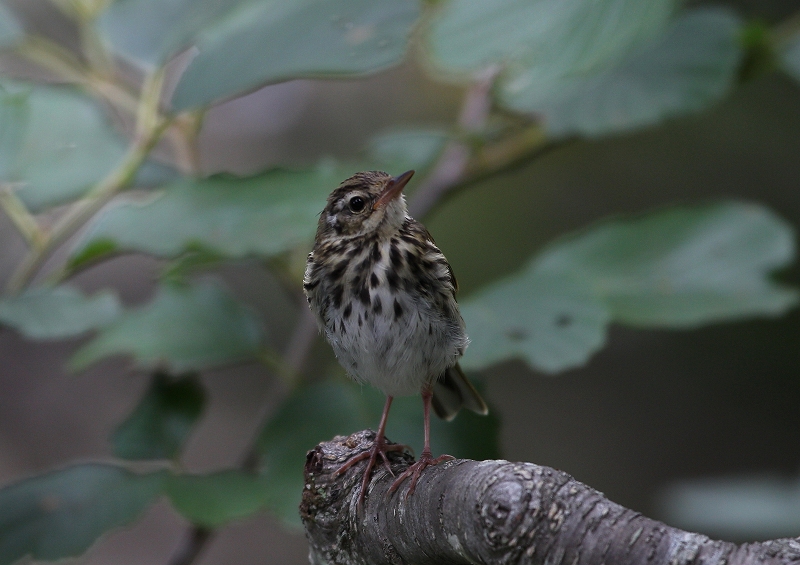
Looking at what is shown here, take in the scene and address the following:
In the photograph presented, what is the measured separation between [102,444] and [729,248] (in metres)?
5.48

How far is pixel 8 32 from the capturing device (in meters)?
3.12

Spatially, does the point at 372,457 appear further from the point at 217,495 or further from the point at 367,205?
the point at 367,205

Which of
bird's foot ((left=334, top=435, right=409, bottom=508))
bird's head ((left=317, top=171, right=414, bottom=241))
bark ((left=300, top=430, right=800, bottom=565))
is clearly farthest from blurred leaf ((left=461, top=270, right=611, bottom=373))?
bark ((left=300, top=430, right=800, bottom=565))

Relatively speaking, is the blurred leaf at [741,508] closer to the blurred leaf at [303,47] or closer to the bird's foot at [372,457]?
the bird's foot at [372,457]

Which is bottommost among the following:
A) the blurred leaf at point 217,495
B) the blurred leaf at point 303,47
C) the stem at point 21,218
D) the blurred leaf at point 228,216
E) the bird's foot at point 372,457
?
the blurred leaf at point 217,495

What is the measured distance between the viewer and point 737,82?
372cm

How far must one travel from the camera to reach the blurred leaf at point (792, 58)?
11.0 feet

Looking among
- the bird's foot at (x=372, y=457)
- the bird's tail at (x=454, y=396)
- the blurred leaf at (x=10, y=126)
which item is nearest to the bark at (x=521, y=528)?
the bird's foot at (x=372, y=457)

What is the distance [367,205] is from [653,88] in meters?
1.32

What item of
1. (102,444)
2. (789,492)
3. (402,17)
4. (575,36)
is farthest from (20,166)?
(102,444)

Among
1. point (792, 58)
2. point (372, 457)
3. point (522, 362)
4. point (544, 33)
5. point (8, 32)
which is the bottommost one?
point (522, 362)

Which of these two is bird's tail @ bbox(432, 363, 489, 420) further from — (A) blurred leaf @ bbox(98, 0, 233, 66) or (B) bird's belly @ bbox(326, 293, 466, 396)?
(A) blurred leaf @ bbox(98, 0, 233, 66)

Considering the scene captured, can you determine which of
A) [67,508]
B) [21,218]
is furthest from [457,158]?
[67,508]

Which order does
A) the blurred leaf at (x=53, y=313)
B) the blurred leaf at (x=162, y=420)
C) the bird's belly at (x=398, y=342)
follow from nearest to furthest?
the bird's belly at (x=398, y=342) < the blurred leaf at (x=53, y=313) < the blurred leaf at (x=162, y=420)
